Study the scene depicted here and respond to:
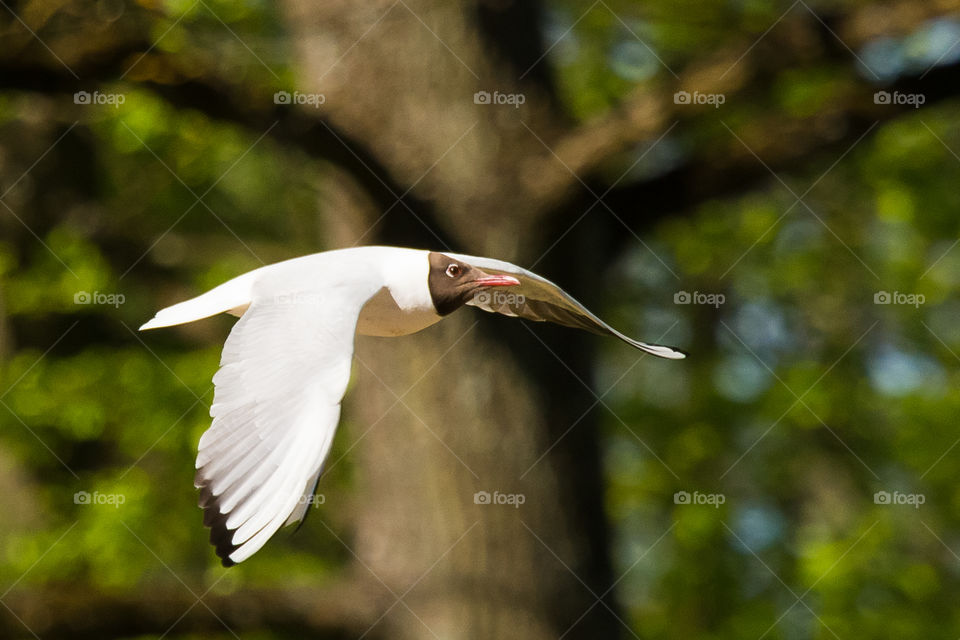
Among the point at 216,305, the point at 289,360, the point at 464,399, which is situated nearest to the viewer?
the point at 289,360

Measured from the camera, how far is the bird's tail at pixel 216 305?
2504 millimetres

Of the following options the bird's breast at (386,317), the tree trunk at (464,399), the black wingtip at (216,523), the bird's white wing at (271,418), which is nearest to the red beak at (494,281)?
the bird's breast at (386,317)

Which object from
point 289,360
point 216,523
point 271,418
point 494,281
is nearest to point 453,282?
point 494,281

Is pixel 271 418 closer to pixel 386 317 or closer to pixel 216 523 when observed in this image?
pixel 216 523

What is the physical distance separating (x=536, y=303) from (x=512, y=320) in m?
2.06

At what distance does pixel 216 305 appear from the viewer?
2.52 meters

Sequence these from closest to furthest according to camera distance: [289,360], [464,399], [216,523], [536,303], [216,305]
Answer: [216,523]
[289,360]
[216,305]
[536,303]
[464,399]

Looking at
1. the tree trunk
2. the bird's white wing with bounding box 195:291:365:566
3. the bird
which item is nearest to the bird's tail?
the bird

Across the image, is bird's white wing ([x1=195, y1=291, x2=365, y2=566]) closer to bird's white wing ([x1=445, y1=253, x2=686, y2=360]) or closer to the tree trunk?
bird's white wing ([x1=445, y1=253, x2=686, y2=360])

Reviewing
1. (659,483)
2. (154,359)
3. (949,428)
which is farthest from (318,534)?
(949,428)

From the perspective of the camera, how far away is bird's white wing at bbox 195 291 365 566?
84.8 inches

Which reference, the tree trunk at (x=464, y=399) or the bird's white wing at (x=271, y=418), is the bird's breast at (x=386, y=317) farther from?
the tree trunk at (x=464, y=399)

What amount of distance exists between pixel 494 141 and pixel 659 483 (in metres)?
6.35

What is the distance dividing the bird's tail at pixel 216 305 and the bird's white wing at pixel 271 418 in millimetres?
110
